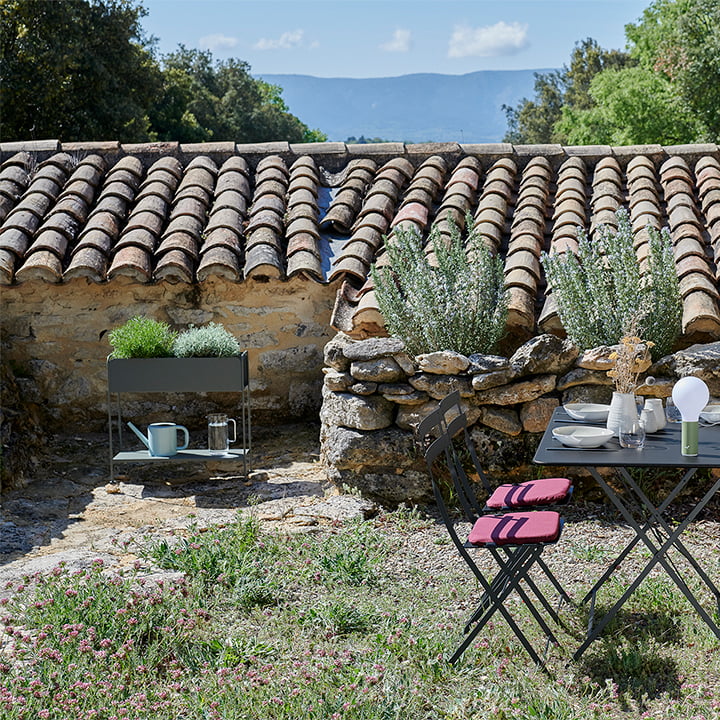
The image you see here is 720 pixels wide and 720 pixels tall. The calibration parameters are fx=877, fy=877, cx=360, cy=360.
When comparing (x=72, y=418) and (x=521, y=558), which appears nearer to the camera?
A: (x=521, y=558)

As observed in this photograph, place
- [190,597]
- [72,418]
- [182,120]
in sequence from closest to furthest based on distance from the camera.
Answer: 1. [190,597]
2. [72,418]
3. [182,120]

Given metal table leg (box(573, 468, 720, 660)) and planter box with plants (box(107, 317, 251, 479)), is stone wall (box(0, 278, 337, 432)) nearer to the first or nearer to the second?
planter box with plants (box(107, 317, 251, 479))

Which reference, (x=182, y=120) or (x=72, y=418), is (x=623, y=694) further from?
(x=182, y=120)

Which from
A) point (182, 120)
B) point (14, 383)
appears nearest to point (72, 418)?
point (14, 383)

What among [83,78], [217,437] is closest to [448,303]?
[217,437]

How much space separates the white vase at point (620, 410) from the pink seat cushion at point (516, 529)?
45cm

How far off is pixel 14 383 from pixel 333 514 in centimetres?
300

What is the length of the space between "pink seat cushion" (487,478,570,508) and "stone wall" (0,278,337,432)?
3287 millimetres

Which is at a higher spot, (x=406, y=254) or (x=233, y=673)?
(x=406, y=254)

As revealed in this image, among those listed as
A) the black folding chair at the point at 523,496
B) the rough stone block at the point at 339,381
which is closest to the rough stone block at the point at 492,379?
the rough stone block at the point at 339,381

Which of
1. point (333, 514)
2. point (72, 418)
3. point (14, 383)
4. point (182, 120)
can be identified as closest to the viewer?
point (333, 514)

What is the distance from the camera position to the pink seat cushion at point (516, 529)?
3303mm

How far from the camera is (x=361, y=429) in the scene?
551cm

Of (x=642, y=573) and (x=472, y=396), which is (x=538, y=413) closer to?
(x=472, y=396)
